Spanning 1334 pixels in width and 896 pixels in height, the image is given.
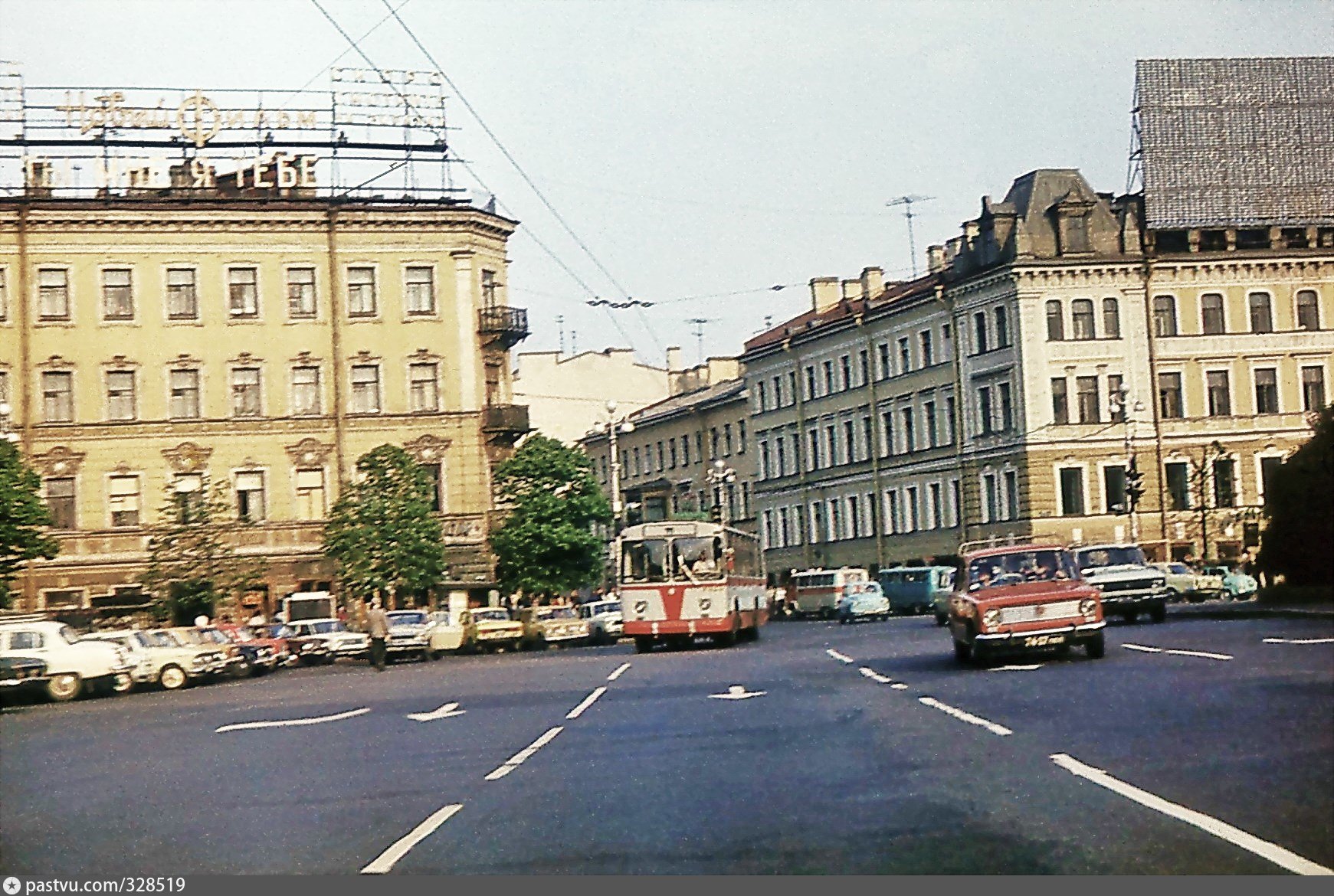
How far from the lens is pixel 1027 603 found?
25.0 m

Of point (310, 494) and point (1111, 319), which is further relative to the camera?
point (310, 494)

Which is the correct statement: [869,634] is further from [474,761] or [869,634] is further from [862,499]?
[474,761]

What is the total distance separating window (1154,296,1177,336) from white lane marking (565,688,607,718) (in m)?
8.35

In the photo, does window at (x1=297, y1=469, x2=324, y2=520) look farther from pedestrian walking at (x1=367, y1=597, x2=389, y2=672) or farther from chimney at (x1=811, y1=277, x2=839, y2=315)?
chimney at (x1=811, y1=277, x2=839, y2=315)

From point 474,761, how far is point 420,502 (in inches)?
1091

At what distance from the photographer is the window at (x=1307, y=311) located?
20.6m

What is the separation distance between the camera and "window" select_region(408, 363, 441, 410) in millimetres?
39938

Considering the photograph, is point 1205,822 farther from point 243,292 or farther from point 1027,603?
point 243,292

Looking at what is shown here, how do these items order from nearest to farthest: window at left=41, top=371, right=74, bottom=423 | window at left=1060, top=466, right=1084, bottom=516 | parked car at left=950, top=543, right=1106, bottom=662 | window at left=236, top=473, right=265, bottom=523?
window at left=1060, top=466, right=1084, bottom=516
parked car at left=950, top=543, right=1106, bottom=662
window at left=41, top=371, right=74, bottom=423
window at left=236, top=473, right=265, bottom=523

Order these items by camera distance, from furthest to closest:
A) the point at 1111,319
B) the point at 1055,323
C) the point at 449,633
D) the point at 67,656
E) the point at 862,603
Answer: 1. the point at 862,603
2. the point at 449,633
3. the point at 67,656
4. the point at 1111,319
5. the point at 1055,323

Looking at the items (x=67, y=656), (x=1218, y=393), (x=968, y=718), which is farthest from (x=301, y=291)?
(x=968, y=718)

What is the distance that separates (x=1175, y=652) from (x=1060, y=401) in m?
4.03

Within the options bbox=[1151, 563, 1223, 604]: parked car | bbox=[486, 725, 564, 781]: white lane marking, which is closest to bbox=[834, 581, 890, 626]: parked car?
bbox=[1151, 563, 1223, 604]: parked car

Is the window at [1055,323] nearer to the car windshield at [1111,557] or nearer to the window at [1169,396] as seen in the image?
the window at [1169,396]
